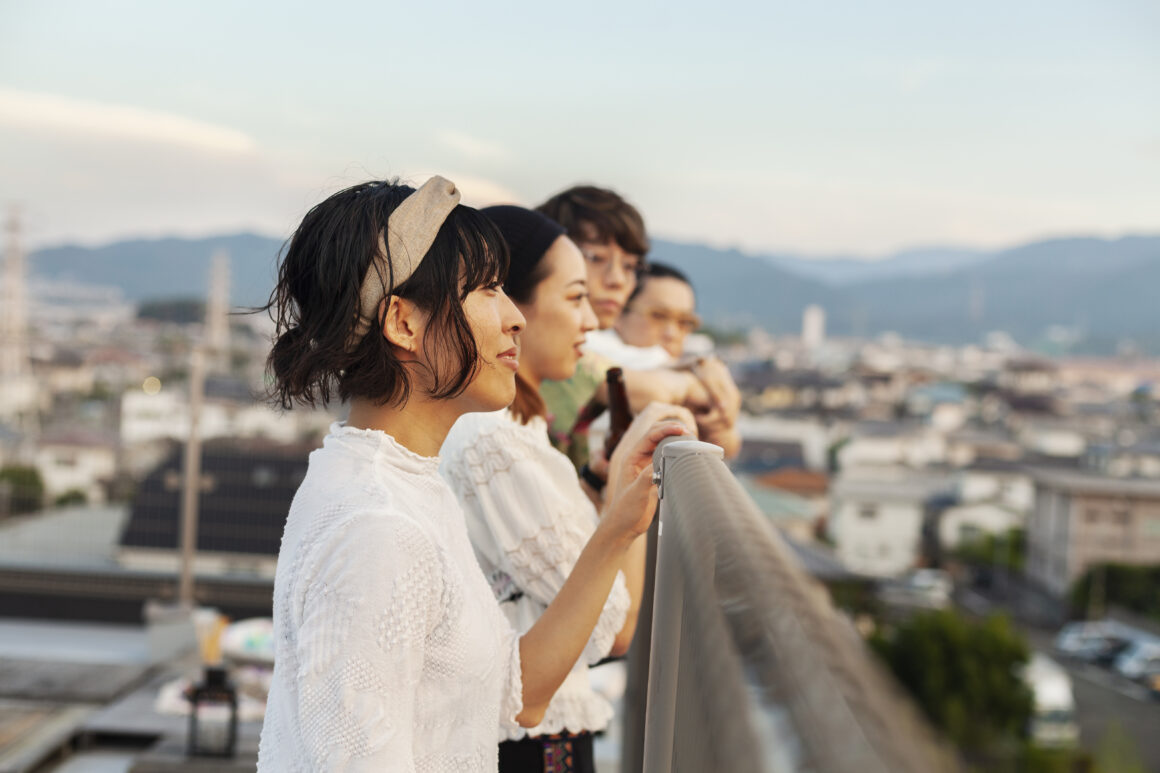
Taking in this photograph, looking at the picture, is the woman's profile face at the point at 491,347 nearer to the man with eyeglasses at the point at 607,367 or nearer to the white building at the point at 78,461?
the man with eyeglasses at the point at 607,367

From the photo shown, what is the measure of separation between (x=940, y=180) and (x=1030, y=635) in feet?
407

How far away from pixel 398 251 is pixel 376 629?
347 mm

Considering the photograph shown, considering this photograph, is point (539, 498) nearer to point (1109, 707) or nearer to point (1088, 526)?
point (1109, 707)

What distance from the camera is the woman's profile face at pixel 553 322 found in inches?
63.4

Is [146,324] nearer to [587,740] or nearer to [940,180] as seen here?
[587,740]

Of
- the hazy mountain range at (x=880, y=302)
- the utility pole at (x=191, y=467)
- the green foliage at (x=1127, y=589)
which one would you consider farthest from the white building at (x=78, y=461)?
the hazy mountain range at (x=880, y=302)

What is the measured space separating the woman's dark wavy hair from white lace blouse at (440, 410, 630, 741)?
372mm

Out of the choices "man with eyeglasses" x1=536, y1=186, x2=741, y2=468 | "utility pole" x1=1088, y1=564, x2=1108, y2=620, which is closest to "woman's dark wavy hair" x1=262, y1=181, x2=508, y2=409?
"man with eyeglasses" x1=536, y1=186, x2=741, y2=468

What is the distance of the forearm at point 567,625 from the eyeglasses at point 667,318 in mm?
1602

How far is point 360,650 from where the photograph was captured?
2.92 ft

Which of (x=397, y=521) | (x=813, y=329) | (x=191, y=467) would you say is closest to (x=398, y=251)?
(x=397, y=521)

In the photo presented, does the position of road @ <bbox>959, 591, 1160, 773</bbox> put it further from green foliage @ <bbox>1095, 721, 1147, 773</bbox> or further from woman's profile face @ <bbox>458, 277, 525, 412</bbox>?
woman's profile face @ <bbox>458, 277, 525, 412</bbox>

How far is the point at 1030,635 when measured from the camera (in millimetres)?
44188

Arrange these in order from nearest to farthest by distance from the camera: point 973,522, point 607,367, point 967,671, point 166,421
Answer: point 607,367
point 166,421
point 967,671
point 973,522
